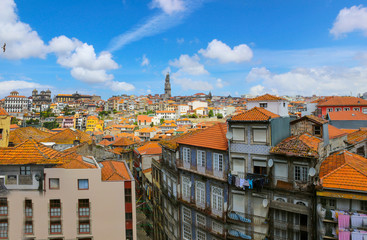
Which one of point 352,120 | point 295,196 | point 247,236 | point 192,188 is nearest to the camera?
point 295,196

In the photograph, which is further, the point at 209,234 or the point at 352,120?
the point at 352,120

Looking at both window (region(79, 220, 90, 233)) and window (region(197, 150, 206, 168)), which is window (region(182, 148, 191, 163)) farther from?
window (region(79, 220, 90, 233))

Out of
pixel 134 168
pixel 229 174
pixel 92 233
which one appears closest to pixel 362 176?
pixel 229 174

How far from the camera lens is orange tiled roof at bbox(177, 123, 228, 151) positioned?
852 inches

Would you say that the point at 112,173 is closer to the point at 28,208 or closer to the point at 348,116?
the point at 28,208

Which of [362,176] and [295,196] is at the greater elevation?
[362,176]

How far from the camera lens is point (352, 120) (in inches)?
1588

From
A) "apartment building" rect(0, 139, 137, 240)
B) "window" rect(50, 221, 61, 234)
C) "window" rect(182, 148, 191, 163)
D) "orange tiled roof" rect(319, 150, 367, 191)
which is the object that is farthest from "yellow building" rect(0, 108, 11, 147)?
"orange tiled roof" rect(319, 150, 367, 191)

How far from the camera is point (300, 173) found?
17750 mm

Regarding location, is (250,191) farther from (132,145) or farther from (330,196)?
(132,145)

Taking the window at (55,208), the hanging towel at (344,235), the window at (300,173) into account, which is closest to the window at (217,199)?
the window at (300,173)

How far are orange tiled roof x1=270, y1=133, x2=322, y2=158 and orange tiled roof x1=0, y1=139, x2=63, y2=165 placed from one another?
1718cm

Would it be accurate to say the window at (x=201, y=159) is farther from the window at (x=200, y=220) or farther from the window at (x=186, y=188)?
the window at (x=200, y=220)

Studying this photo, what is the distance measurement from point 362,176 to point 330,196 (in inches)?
97.2
